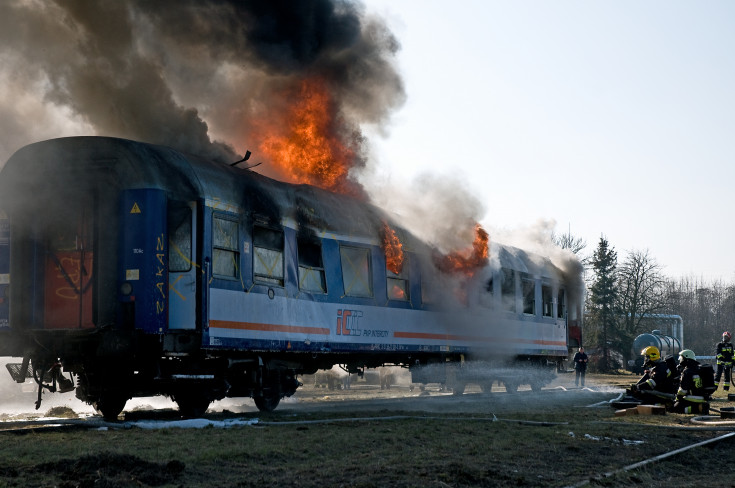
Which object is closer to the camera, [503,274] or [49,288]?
[49,288]

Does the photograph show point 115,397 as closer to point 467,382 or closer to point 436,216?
point 436,216

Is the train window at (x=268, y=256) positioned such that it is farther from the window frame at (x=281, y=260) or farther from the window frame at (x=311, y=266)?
the window frame at (x=311, y=266)

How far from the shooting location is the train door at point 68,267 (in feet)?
42.6

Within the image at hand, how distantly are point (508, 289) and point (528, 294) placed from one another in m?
1.75

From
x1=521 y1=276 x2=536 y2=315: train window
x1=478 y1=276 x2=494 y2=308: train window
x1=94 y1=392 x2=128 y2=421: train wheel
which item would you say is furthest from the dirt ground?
x1=521 y1=276 x2=536 y2=315: train window

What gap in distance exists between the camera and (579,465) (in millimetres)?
9578

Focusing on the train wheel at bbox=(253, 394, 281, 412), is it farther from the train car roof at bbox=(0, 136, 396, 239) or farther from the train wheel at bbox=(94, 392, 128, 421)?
the train car roof at bbox=(0, 136, 396, 239)

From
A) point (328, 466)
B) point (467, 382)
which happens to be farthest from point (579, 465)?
point (467, 382)

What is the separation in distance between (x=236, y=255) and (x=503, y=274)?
10910 mm

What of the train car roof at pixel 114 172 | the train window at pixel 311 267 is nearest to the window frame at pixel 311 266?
the train window at pixel 311 267

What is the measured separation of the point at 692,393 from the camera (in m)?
17.3

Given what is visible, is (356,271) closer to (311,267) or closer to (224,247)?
(311,267)

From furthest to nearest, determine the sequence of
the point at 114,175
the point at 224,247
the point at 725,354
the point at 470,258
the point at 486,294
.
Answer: the point at 725,354
the point at 486,294
the point at 470,258
the point at 224,247
the point at 114,175

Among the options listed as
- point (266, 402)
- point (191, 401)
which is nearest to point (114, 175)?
point (191, 401)
